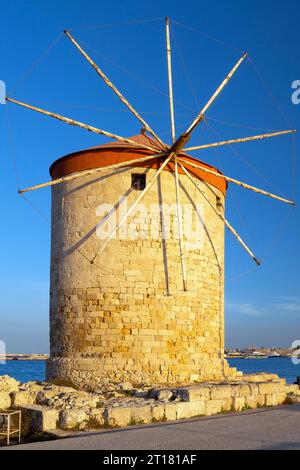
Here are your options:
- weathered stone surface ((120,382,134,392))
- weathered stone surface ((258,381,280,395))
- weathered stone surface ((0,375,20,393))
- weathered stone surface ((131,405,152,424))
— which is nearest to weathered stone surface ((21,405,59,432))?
weathered stone surface ((131,405,152,424))

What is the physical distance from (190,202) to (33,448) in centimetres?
840

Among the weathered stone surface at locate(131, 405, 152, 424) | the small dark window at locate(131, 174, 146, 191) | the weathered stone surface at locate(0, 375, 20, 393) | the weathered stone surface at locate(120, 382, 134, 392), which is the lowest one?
the weathered stone surface at locate(131, 405, 152, 424)

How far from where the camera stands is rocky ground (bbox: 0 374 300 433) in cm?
857

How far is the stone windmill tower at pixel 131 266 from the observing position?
12555mm

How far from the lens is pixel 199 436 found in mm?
7051

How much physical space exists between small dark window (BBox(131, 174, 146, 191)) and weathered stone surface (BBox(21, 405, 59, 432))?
20.6ft

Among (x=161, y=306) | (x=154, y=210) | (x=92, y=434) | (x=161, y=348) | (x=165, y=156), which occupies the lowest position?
(x=92, y=434)

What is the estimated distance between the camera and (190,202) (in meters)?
13.8

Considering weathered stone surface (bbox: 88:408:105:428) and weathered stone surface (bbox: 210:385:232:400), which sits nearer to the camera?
weathered stone surface (bbox: 88:408:105:428)

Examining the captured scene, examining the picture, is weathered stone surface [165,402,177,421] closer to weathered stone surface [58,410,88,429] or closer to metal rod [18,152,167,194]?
weathered stone surface [58,410,88,429]

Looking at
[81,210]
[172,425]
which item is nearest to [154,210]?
[81,210]

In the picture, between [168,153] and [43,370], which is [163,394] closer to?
[168,153]

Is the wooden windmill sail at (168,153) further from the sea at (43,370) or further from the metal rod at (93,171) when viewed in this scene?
the sea at (43,370)
